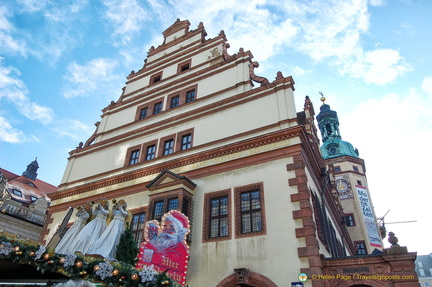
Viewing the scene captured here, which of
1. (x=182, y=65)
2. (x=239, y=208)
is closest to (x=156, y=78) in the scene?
(x=182, y=65)

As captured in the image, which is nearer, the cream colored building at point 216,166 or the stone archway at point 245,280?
the stone archway at point 245,280

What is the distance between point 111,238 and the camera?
11.3m

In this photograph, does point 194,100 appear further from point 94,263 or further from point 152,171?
point 94,263

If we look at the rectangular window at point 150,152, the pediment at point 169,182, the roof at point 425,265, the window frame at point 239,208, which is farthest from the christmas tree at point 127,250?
the roof at point 425,265

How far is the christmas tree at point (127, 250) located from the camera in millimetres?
11375

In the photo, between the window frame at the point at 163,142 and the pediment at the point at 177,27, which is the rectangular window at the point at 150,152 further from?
the pediment at the point at 177,27

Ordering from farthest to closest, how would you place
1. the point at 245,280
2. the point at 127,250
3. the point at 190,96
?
the point at 190,96 < the point at 127,250 < the point at 245,280

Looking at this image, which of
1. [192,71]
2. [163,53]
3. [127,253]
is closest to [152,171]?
[127,253]

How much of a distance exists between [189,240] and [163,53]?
1697 cm

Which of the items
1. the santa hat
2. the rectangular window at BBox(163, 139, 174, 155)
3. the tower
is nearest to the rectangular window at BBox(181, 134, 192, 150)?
the rectangular window at BBox(163, 139, 174, 155)

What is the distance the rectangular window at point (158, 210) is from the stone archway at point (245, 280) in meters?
4.46

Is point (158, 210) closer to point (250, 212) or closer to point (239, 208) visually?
point (239, 208)

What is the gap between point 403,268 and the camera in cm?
970

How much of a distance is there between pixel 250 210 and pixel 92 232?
6361 millimetres
